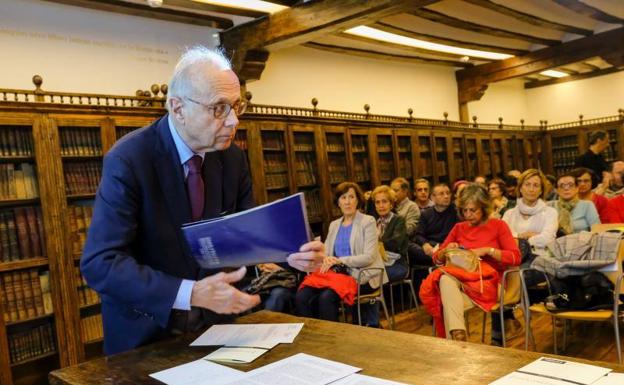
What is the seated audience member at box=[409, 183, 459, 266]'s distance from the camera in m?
5.33

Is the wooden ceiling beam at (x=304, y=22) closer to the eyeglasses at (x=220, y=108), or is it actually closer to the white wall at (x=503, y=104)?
the eyeglasses at (x=220, y=108)

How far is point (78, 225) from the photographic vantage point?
14.4ft

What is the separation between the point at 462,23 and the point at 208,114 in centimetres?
663

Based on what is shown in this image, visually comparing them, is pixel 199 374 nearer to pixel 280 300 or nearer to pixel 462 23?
pixel 280 300

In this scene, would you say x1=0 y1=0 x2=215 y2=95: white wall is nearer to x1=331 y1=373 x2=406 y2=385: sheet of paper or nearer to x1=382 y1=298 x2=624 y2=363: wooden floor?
x1=382 y1=298 x2=624 y2=363: wooden floor

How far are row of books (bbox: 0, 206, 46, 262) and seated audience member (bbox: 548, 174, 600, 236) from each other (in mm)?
4262

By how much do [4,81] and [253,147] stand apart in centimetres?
237

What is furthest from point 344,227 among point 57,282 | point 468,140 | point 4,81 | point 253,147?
point 468,140

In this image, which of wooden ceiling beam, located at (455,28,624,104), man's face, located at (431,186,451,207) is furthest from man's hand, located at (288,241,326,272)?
wooden ceiling beam, located at (455,28,624,104)

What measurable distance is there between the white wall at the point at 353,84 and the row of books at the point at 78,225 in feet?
9.41

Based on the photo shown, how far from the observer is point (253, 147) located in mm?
5738

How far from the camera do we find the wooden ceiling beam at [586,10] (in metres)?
7.28

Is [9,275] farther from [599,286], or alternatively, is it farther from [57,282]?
[599,286]

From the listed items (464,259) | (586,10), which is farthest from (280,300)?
(586,10)
